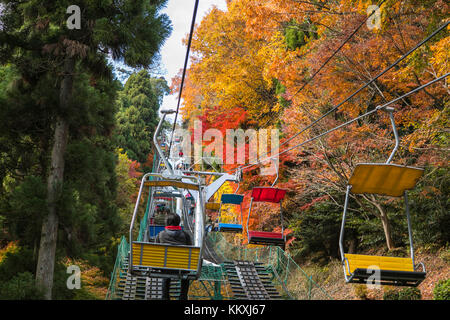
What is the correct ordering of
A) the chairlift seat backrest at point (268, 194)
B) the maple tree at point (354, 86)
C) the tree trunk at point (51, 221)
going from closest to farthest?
the tree trunk at point (51, 221)
the maple tree at point (354, 86)
the chairlift seat backrest at point (268, 194)

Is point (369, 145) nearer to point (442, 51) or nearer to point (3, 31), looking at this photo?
point (442, 51)

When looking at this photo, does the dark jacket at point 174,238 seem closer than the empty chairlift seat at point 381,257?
No

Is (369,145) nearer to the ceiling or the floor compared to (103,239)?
nearer to the ceiling

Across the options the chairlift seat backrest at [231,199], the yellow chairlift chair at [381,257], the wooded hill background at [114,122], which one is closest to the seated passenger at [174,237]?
the yellow chairlift chair at [381,257]

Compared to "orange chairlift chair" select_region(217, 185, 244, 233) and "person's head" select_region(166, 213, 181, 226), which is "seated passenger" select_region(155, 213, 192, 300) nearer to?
"person's head" select_region(166, 213, 181, 226)

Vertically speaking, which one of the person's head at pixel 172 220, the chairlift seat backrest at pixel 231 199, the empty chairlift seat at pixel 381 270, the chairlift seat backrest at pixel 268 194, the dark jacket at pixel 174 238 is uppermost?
the chairlift seat backrest at pixel 231 199

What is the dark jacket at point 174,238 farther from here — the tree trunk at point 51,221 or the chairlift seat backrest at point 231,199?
the chairlift seat backrest at point 231,199

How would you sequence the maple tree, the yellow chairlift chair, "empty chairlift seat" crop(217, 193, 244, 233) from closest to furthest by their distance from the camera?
1. the yellow chairlift chair
2. the maple tree
3. "empty chairlift seat" crop(217, 193, 244, 233)

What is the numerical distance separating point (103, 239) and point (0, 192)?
9366 mm

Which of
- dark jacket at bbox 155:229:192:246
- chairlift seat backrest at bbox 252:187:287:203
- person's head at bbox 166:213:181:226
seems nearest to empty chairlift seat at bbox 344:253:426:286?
dark jacket at bbox 155:229:192:246

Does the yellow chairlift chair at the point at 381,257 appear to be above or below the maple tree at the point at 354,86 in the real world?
below
